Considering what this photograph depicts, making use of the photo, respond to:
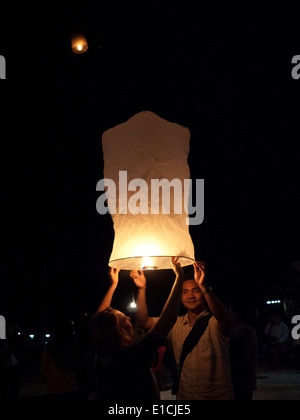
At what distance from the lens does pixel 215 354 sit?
7.98ft

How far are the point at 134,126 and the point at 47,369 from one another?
2.52 m

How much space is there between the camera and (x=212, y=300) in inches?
93.1

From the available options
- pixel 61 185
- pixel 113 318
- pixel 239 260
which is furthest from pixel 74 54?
pixel 239 260

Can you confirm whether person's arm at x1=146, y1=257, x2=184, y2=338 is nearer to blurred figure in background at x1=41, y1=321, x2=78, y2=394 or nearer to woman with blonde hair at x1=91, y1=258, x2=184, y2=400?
woman with blonde hair at x1=91, y1=258, x2=184, y2=400

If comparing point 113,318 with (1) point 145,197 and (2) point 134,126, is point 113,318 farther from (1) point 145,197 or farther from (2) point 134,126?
(2) point 134,126

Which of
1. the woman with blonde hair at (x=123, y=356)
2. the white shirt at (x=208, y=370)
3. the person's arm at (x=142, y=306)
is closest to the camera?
the woman with blonde hair at (x=123, y=356)

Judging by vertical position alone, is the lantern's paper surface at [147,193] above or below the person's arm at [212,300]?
above

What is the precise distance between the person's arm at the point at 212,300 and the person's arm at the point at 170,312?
0.30m

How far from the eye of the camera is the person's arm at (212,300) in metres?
2.34

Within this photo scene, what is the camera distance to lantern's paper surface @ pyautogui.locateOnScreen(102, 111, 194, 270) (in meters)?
1.94

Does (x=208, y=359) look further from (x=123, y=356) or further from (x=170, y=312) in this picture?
(x=123, y=356)

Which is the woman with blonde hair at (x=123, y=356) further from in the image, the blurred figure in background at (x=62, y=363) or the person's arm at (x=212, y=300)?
the blurred figure in background at (x=62, y=363)

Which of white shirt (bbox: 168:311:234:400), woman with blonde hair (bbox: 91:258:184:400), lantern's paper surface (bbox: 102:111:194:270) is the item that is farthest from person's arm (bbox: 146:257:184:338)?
Answer: white shirt (bbox: 168:311:234:400)

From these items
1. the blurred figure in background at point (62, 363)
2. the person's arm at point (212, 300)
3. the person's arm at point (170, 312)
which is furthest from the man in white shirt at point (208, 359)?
the blurred figure in background at point (62, 363)
